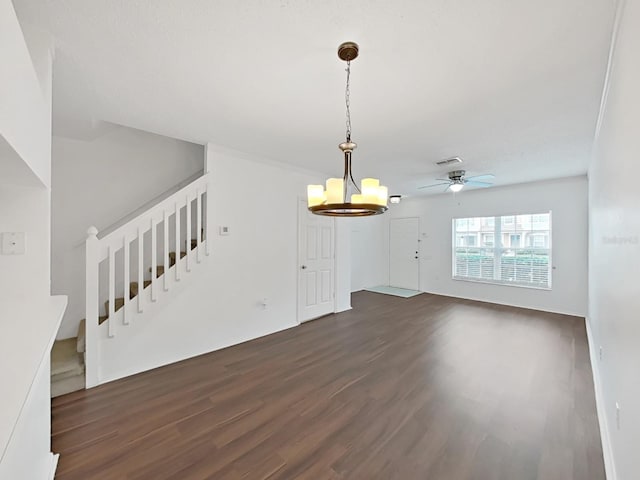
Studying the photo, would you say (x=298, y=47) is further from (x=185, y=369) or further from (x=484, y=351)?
(x=484, y=351)

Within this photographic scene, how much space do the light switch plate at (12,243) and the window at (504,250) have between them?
7027 mm

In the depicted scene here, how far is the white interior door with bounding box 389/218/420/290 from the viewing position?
7.30 metres

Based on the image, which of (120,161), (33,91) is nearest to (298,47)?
(33,91)

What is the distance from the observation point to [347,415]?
218 centimetres

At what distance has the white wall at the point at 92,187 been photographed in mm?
3221

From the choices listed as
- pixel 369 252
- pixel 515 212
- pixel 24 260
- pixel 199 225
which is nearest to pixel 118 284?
pixel 199 225

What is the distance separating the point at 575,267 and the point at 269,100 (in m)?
5.96

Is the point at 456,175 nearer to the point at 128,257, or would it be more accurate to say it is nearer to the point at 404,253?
the point at 404,253

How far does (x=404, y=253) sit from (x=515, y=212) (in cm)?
275

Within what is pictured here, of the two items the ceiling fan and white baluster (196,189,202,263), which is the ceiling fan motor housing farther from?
white baluster (196,189,202,263)

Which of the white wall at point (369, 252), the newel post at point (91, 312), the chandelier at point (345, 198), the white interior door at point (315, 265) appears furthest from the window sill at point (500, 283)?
the newel post at point (91, 312)

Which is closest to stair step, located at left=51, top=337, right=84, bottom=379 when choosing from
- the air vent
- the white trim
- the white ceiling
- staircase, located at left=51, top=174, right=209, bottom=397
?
staircase, located at left=51, top=174, right=209, bottom=397

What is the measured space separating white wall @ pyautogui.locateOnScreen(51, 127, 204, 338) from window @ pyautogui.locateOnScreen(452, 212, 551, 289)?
6.22 meters

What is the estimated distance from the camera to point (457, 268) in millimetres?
6531
